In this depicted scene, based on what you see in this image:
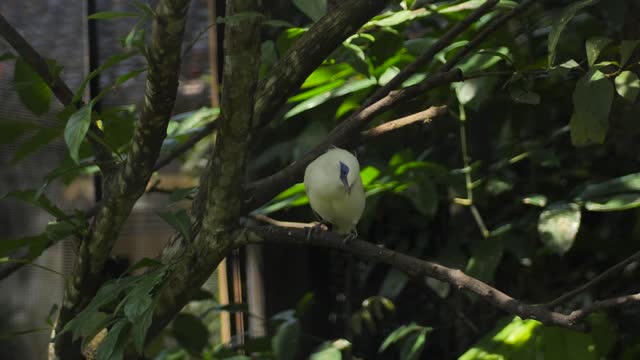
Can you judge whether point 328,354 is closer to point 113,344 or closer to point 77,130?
point 113,344

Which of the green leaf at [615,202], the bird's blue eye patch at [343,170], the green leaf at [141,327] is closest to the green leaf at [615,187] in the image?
the green leaf at [615,202]

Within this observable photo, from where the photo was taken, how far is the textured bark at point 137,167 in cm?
81

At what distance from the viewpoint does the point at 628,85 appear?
1012 millimetres

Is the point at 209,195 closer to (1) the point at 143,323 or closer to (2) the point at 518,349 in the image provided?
(1) the point at 143,323

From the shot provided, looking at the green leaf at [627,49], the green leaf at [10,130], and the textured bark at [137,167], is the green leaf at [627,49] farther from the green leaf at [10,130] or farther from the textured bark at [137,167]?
the green leaf at [10,130]

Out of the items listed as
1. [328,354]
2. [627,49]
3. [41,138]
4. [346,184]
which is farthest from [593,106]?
[41,138]

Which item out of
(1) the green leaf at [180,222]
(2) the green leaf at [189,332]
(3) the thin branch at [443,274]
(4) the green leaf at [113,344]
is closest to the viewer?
(3) the thin branch at [443,274]

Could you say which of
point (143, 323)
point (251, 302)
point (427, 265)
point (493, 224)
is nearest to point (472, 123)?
point (493, 224)

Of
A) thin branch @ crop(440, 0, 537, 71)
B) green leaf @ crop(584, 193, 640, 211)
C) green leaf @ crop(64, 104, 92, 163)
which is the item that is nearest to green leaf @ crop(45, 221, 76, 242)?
green leaf @ crop(64, 104, 92, 163)

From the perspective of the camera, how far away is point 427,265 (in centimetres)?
81

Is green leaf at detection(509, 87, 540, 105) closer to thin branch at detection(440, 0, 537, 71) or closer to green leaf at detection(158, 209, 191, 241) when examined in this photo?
thin branch at detection(440, 0, 537, 71)

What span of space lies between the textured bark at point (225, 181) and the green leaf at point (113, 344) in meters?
0.06

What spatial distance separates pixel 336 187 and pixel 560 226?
0.40 meters

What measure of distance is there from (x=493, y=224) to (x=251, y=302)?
0.50m
